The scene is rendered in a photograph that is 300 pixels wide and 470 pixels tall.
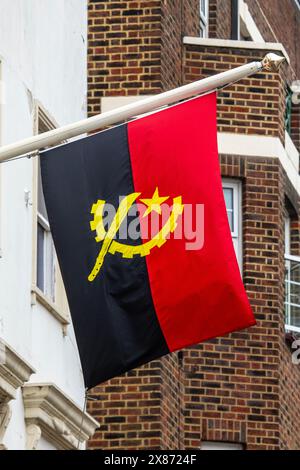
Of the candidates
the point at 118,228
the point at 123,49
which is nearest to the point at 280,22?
the point at 123,49

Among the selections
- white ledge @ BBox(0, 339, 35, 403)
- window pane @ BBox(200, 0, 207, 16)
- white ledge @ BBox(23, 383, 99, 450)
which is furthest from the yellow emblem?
window pane @ BBox(200, 0, 207, 16)

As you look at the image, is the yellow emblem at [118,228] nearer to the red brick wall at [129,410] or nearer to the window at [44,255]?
the window at [44,255]

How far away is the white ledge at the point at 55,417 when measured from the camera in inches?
904

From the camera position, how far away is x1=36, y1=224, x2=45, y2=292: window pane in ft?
79.7

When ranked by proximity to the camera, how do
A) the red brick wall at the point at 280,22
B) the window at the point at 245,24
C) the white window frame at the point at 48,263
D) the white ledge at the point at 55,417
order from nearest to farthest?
the white ledge at the point at 55,417 < the white window frame at the point at 48,263 < the window at the point at 245,24 < the red brick wall at the point at 280,22

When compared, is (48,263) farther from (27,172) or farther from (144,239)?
(144,239)

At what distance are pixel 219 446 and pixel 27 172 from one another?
23.6 feet

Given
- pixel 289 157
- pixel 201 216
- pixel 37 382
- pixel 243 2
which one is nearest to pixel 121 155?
pixel 201 216

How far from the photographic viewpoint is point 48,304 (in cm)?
2391

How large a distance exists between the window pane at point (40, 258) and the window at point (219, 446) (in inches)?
218

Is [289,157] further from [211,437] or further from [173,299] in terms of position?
[173,299]

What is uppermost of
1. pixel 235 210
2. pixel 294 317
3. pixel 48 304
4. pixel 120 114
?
pixel 235 210

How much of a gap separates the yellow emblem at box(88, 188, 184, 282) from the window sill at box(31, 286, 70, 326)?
3314 millimetres

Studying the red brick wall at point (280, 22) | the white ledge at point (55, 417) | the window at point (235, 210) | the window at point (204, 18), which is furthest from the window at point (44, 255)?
the red brick wall at point (280, 22)
